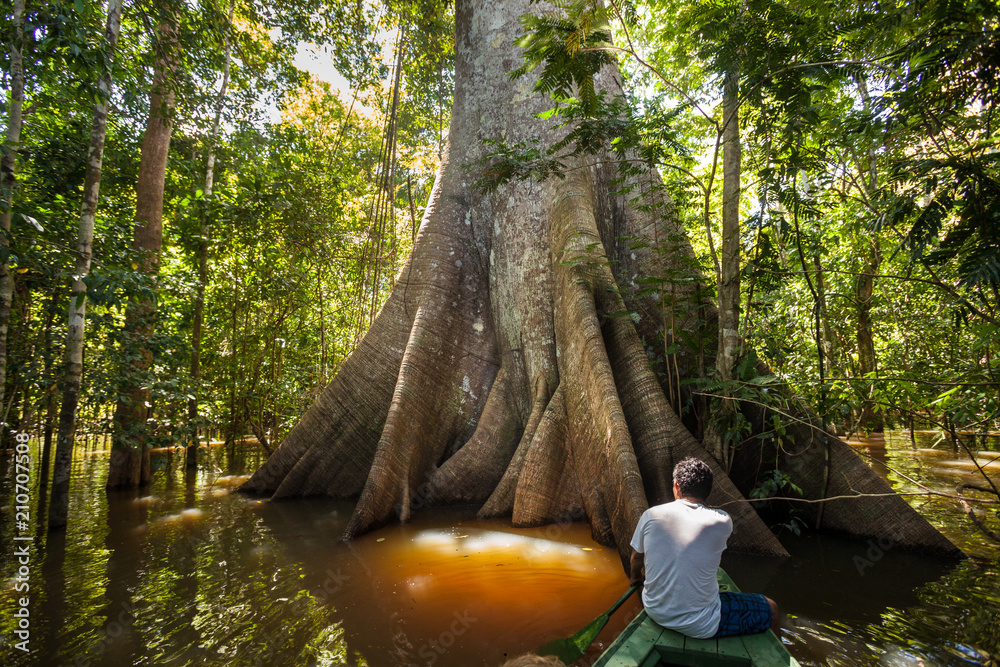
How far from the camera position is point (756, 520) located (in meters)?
3.45

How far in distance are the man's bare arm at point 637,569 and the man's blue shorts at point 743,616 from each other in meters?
0.46

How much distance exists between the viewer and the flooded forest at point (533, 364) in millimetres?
2654

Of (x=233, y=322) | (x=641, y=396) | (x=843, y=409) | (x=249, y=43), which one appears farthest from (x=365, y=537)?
(x=249, y=43)

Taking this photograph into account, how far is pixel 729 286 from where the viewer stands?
4078 millimetres

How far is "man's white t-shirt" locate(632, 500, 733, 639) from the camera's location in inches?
78.7

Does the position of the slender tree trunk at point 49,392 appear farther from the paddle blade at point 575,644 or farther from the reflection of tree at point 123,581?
the paddle blade at point 575,644

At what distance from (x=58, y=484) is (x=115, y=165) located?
5.29 metres

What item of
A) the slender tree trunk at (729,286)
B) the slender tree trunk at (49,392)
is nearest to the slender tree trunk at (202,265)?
the slender tree trunk at (49,392)

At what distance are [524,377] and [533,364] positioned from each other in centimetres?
21
